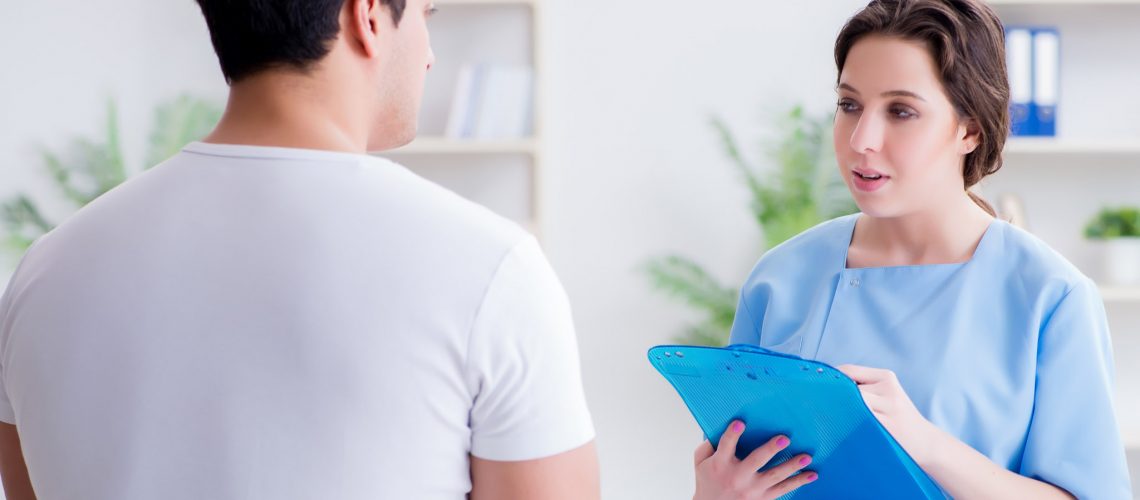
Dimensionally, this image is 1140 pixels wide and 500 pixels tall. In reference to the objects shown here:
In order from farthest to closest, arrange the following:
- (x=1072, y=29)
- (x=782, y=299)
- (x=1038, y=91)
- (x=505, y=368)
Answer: (x=1072, y=29)
(x=1038, y=91)
(x=782, y=299)
(x=505, y=368)

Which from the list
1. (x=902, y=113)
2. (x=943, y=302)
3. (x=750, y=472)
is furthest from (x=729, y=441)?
(x=902, y=113)

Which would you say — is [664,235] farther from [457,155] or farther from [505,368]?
[505,368]

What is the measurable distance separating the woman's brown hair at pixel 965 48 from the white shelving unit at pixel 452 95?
81.6 inches

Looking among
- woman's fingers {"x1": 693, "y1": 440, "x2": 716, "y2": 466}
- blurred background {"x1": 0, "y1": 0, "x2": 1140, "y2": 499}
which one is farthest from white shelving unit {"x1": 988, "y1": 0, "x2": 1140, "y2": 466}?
woman's fingers {"x1": 693, "y1": 440, "x2": 716, "y2": 466}

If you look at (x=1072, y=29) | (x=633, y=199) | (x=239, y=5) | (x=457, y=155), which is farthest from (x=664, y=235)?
(x=239, y=5)

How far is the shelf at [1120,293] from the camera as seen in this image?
10.6 feet

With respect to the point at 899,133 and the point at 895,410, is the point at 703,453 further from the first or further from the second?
the point at 899,133

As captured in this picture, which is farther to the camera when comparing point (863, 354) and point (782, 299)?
point (782, 299)

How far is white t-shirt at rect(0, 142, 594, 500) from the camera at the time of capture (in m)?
0.78

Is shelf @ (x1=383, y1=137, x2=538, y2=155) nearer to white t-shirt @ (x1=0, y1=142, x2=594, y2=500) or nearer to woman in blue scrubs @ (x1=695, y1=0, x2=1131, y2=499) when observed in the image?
woman in blue scrubs @ (x1=695, y1=0, x2=1131, y2=499)

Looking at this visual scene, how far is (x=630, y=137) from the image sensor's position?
3.62 metres

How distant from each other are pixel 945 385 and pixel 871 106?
36cm

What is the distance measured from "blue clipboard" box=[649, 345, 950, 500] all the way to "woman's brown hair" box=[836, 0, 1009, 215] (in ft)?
1.55

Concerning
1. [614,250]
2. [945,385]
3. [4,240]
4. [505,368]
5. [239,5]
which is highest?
[239,5]
